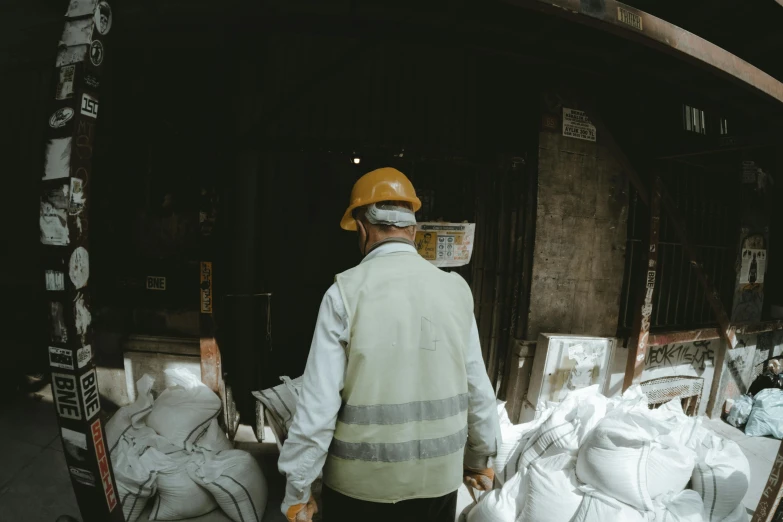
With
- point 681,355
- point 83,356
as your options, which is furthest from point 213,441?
point 681,355

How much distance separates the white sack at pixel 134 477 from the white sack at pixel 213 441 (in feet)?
1.08

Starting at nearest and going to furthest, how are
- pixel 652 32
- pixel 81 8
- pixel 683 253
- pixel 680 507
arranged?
pixel 81 8, pixel 652 32, pixel 680 507, pixel 683 253

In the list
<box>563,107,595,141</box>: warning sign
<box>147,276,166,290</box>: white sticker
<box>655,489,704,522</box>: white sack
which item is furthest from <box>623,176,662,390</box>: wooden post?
<box>147,276,166,290</box>: white sticker

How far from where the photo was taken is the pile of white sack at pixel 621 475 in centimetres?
224

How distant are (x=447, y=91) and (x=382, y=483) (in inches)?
139

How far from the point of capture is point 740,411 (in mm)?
4652

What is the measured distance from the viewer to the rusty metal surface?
1.90m

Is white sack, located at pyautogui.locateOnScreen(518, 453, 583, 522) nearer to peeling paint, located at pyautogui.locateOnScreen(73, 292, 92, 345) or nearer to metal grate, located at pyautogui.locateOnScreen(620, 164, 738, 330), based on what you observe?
metal grate, located at pyautogui.locateOnScreen(620, 164, 738, 330)

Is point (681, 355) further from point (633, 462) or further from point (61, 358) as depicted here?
point (61, 358)

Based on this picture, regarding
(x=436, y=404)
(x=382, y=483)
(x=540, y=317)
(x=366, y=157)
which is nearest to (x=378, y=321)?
(x=436, y=404)

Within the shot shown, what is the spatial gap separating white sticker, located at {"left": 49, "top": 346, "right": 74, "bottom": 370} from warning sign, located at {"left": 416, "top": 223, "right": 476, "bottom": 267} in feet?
8.82

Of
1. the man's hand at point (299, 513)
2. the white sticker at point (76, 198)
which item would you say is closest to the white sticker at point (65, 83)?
the white sticker at point (76, 198)

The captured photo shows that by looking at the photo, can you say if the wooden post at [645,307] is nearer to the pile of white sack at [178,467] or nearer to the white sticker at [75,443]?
the pile of white sack at [178,467]

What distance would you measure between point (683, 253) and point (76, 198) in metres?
6.23
